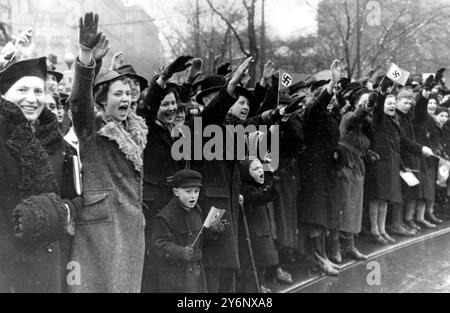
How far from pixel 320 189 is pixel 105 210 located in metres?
2.09

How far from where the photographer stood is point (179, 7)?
340 cm

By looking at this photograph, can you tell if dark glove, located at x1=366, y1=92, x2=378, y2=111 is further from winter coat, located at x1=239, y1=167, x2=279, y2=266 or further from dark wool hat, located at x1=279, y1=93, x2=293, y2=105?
winter coat, located at x1=239, y1=167, x2=279, y2=266

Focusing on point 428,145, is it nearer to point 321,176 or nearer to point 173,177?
point 321,176

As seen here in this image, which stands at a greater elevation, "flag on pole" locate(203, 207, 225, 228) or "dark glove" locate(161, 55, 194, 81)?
"dark glove" locate(161, 55, 194, 81)

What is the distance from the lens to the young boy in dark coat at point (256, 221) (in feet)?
10.5

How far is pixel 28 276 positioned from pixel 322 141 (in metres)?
2.58

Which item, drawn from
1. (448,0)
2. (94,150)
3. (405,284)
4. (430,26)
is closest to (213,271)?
(94,150)

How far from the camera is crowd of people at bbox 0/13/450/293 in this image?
2160mm

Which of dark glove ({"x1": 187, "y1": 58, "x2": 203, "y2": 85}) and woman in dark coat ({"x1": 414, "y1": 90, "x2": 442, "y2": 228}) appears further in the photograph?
woman in dark coat ({"x1": 414, "y1": 90, "x2": 442, "y2": 228})

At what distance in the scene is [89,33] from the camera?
7.26 ft

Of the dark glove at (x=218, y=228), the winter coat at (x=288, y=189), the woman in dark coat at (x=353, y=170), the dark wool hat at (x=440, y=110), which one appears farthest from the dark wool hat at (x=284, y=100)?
the dark wool hat at (x=440, y=110)

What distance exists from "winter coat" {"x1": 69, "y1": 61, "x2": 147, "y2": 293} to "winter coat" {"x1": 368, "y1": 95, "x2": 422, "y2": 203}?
9.60 feet

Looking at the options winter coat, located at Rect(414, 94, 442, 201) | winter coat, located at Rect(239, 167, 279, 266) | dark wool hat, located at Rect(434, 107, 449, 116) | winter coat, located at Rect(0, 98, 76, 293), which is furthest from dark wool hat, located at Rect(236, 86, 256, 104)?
dark wool hat, located at Rect(434, 107, 449, 116)

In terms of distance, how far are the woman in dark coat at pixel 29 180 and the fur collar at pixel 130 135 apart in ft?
0.71
